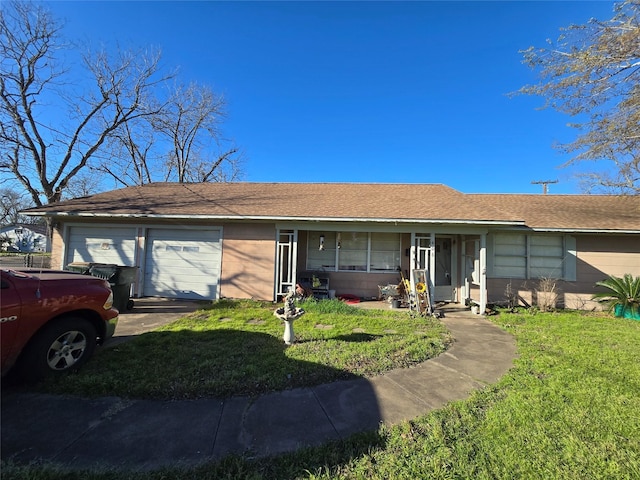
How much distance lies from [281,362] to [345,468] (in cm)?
205

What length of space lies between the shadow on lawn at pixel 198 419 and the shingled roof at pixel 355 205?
17.9ft

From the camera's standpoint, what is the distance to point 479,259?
874cm

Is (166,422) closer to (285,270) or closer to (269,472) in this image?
(269,472)

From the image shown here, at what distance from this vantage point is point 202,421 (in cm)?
285

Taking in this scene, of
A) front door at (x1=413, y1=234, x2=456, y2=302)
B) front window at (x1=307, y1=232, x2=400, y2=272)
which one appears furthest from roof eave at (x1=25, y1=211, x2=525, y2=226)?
front window at (x1=307, y1=232, x2=400, y2=272)

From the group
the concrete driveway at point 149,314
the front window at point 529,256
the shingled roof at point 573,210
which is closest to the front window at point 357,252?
the front window at point 529,256

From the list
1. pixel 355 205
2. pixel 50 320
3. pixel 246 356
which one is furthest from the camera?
pixel 355 205

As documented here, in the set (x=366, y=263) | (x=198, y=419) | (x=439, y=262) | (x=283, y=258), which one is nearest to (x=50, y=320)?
(x=198, y=419)

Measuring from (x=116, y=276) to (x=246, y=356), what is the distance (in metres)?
4.84

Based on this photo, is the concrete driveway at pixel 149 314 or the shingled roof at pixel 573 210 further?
the shingled roof at pixel 573 210

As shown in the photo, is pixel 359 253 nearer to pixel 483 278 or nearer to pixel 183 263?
pixel 483 278

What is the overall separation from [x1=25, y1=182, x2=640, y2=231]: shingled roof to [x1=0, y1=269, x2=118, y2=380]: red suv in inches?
200

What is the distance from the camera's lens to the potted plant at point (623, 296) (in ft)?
A: 26.1

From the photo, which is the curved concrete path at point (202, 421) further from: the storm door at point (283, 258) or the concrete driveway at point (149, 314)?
the storm door at point (283, 258)
